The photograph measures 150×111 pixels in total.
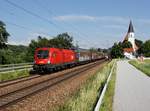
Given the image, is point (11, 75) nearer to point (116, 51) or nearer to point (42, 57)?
point (42, 57)


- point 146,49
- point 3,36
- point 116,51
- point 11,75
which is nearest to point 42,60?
point 11,75

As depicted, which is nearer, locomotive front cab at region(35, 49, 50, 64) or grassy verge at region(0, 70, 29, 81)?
grassy verge at region(0, 70, 29, 81)

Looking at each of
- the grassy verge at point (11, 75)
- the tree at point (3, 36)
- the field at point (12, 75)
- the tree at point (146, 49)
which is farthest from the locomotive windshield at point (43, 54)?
the tree at point (146, 49)

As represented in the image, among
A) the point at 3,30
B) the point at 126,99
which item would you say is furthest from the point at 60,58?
the point at 3,30

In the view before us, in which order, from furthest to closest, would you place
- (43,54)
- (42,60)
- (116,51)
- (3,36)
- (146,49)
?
(146,49)
(116,51)
(3,36)
(43,54)
(42,60)

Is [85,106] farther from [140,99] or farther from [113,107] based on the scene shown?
[140,99]

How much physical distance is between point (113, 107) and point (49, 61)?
24.0m

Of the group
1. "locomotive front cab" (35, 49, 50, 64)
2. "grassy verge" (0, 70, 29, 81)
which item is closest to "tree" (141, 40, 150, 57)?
"locomotive front cab" (35, 49, 50, 64)

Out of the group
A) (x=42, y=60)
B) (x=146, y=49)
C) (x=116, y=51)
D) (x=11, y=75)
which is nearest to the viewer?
(x=11, y=75)

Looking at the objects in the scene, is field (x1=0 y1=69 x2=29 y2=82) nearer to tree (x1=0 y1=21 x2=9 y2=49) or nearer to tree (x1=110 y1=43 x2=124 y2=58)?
Result: tree (x1=0 y1=21 x2=9 y2=49)

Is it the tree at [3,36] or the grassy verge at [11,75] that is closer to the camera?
the grassy verge at [11,75]

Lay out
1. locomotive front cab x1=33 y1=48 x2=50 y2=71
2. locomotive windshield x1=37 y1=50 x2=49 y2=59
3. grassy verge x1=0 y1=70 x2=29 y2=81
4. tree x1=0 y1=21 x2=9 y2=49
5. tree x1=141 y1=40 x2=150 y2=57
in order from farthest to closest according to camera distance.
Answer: tree x1=141 y1=40 x2=150 y2=57 → tree x1=0 y1=21 x2=9 y2=49 → locomotive windshield x1=37 y1=50 x2=49 y2=59 → locomotive front cab x1=33 y1=48 x2=50 y2=71 → grassy verge x1=0 y1=70 x2=29 y2=81

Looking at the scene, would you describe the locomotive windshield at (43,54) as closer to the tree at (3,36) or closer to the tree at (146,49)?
the tree at (3,36)

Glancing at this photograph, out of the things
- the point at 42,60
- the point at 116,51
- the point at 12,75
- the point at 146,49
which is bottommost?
the point at 12,75
